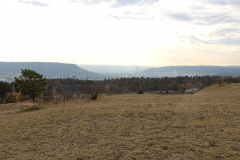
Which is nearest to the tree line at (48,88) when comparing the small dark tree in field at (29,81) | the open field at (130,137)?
the small dark tree in field at (29,81)

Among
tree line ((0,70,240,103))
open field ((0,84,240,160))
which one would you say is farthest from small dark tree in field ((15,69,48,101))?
open field ((0,84,240,160))

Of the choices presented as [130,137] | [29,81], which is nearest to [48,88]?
[29,81]

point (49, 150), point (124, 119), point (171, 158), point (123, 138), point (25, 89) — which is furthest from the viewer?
point (25, 89)

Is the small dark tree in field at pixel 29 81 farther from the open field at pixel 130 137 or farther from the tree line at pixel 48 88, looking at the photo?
the open field at pixel 130 137

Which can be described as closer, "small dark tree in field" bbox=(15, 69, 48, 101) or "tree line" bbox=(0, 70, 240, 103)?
"tree line" bbox=(0, 70, 240, 103)

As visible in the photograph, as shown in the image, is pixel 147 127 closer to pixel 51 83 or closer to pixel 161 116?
pixel 161 116

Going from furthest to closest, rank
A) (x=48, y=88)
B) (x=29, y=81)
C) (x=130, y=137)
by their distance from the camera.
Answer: (x=48, y=88) < (x=29, y=81) < (x=130, y=137)

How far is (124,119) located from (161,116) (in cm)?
265

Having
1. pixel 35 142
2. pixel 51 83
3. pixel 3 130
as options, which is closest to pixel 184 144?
pixel 35 142

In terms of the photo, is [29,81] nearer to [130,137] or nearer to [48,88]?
[130,137]

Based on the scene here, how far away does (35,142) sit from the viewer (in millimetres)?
7543

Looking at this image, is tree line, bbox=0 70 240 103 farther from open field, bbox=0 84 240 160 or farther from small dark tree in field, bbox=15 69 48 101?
open field, bbox=0 84 240 160

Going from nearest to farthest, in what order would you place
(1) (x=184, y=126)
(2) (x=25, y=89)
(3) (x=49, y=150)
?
(3) (x=49, y=150), (1) (x=184, y=126), (2) (x=25, y=89)

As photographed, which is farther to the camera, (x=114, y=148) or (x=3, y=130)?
(x=3, y=130)
